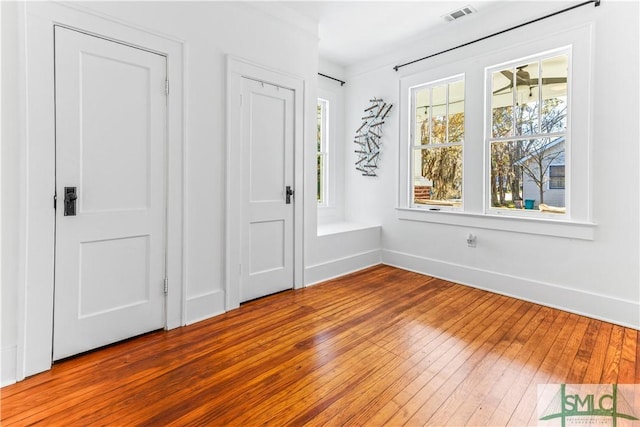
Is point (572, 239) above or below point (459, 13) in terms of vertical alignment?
below

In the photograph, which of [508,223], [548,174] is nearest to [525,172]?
[548,174]

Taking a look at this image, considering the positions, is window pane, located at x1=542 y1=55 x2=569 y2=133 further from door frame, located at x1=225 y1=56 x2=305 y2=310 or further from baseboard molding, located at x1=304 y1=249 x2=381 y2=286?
door frame, located at x1=225 y1=56 x2=305 y2=310

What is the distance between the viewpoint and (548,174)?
3109 millimetres

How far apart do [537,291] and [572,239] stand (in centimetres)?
58

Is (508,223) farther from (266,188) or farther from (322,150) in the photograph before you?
(322,150)

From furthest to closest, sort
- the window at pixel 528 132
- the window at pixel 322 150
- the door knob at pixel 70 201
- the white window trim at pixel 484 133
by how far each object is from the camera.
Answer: the window at pixel 322 150 → the window at pixel 528 132 → the white window trim at pixel 484 133 → the door knob at pixel 70 201

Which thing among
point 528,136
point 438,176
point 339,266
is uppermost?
point 528,136

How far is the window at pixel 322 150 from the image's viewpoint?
15.8ft

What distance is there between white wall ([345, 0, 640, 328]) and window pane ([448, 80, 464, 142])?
0.14 meters

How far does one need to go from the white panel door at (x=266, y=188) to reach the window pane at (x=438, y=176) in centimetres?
175

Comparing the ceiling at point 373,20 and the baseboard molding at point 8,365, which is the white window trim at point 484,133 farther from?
the baseboard molding at point 8,365

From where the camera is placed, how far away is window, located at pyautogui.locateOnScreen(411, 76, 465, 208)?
3.79m

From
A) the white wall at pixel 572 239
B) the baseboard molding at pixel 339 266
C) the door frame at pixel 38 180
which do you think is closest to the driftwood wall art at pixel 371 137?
the white wall at pixel 572 239

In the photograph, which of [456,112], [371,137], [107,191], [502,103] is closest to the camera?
[107,191]
